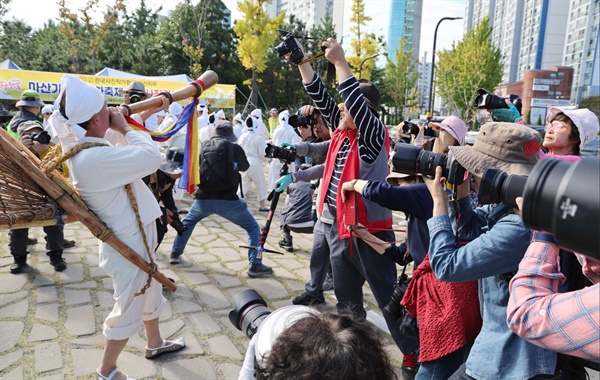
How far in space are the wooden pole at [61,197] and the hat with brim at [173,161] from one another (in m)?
1.65

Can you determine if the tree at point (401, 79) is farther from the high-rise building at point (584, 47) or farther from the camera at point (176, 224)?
the high-rise building at point (584, 47)

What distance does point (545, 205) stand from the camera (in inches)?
31.0

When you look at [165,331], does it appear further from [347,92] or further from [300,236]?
[300,236]

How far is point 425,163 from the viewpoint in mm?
1761

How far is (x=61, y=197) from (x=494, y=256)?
2.30m

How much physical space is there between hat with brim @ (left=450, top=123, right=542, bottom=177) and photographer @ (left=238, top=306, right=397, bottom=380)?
0.90m

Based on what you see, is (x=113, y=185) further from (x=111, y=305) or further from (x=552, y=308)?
(x=552, y=308)

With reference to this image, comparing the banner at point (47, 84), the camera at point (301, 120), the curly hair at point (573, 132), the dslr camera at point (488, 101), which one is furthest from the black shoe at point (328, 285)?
the banner at point (47, 84)

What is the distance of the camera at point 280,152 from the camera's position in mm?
3924

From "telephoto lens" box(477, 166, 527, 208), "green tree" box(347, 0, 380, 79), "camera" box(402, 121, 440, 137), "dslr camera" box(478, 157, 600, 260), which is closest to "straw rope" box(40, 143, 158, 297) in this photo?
"telephoto lens" box(477, 166, 527, 208)

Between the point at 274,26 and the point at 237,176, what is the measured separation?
24499 millimetres

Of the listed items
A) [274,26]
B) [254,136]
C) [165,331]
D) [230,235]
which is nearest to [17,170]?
[165,331]

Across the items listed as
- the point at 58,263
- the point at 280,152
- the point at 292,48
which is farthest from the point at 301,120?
the point at 58,263

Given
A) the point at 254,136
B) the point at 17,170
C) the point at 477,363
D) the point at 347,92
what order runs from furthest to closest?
1. the point at 254,136
2. the point at 347,92
3. the point at 17,170
4. the point at 477,363
